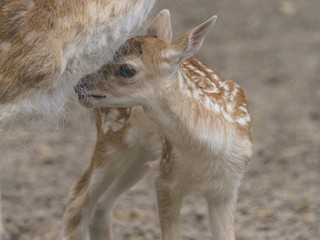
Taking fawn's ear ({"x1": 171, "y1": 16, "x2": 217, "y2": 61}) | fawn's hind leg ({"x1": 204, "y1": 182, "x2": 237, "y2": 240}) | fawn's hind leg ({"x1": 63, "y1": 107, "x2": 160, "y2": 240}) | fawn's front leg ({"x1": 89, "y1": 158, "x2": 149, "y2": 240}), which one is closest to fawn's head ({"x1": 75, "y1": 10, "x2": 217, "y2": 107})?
fawn's ear ({"x1": 171, "y1": 16, "x2": 217, "y2": 61})

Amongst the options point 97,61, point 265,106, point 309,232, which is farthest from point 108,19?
point 265,106

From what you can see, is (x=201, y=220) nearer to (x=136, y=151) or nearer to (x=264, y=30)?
(x=136, y=151)

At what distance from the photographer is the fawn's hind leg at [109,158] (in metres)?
4.77

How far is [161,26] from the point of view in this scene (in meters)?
4.38

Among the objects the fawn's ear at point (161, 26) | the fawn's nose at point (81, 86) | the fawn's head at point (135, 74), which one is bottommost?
the fawn's nose at point (81, 86)

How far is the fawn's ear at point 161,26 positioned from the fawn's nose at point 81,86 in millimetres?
527

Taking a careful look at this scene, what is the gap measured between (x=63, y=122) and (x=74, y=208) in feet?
3.09

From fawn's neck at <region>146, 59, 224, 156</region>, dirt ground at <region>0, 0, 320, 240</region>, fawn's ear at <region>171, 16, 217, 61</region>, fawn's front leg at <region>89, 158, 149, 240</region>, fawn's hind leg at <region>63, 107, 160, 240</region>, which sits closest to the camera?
fawn's ear at <region>171, 16, 217, 61</region>

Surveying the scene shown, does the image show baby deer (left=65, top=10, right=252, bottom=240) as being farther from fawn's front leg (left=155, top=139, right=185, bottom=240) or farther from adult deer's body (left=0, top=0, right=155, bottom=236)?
adult deer's body (left=0, top=0, right=155, bottom=236)

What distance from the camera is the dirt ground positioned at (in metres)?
5.91

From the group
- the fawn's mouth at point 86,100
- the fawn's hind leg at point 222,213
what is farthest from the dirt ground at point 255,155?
the fawn's hind leg at point 222,213

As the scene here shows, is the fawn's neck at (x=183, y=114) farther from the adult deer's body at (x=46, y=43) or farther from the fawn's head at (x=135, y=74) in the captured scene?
the adult deer's body at (x=46, y=43)

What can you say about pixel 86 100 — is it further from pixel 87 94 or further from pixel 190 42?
pixel 190 42

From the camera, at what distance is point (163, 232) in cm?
447
